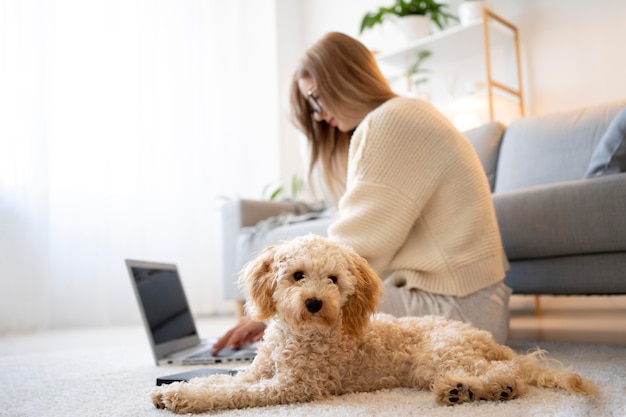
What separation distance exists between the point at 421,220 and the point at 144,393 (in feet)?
2.50

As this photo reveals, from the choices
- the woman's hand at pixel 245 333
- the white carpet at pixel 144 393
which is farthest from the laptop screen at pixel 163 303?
the woman's hand at pixel 245 333

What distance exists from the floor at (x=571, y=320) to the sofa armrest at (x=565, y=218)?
0.35m

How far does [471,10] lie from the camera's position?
3615 mm

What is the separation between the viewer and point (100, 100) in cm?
379

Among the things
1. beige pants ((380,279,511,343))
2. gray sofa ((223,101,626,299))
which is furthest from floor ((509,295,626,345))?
beige pants ((380,279,511,343))

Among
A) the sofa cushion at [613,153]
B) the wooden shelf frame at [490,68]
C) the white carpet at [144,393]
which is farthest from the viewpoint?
the wooden shelf frame at [490,68]

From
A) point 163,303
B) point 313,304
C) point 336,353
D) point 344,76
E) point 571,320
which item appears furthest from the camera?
point 571,320

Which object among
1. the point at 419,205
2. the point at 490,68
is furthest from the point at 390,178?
the point at 490,68

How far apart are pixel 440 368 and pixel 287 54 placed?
437 centimetres

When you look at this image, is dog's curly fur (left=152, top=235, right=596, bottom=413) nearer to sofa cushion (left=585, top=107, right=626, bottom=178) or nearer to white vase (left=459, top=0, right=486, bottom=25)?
sofa cushion (left=585, top=107, right=626, bottom=178)

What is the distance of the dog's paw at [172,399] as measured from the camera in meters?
0.96

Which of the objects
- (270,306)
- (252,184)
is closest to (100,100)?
(252,184)

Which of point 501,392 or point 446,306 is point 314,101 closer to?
point 446,306

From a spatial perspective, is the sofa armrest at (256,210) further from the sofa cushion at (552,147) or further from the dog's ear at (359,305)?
the dog's ear at (359,305)
